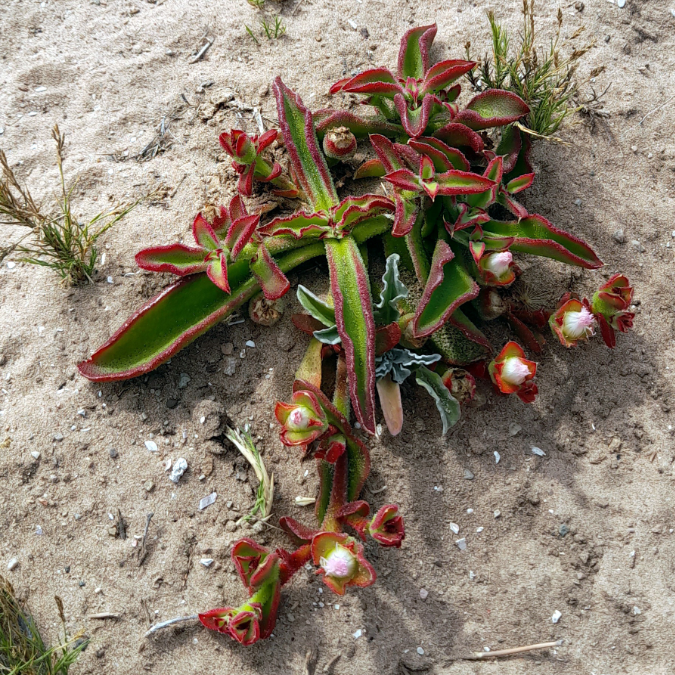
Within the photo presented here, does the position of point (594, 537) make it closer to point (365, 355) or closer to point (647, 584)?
point (647, 584)

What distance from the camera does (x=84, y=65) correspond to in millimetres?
2916

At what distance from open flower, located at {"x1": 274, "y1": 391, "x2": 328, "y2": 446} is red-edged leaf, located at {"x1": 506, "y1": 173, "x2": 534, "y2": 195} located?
3.79 feet

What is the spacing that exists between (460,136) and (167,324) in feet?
4.62

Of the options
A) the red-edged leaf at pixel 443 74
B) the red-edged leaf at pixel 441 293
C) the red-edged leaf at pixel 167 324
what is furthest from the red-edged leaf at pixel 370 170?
the red-edged leaf at pixel 167 324

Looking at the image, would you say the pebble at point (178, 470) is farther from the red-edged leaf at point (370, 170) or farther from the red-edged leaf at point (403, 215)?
the red-edged leaf at point (370, 170)

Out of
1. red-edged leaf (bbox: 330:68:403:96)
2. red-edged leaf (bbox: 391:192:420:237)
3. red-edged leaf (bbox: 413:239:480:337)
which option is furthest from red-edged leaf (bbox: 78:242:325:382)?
red-edged leaf (bbox: 330:68:403:96)

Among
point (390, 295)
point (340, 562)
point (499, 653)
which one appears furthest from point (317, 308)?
point (499, 653)

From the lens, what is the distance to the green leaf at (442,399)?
2201 mm

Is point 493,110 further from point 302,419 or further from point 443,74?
point 302,419

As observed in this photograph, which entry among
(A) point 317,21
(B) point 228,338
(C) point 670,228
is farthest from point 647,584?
(A) point 317,21

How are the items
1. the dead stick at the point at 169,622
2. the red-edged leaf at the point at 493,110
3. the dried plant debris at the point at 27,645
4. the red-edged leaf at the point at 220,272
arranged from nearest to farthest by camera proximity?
the dried plant debris at the point at 27,645 < the dead stick at the point at 169,622 < the red-edged leaf at the point at 220,272 < the red-edged leaf at the point at 493,110

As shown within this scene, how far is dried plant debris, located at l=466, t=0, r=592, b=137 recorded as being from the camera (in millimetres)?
2529

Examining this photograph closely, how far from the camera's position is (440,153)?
2281 mm

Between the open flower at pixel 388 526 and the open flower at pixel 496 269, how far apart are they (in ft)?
3.03
